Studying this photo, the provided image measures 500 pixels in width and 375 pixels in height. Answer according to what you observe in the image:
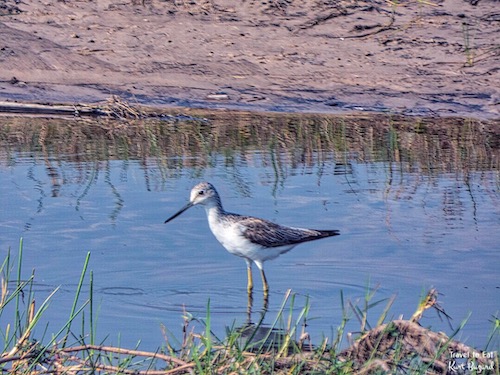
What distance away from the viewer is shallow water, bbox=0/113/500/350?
6.44 metres

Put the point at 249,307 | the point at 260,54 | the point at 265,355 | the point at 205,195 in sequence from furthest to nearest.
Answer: the point at 260,54 < the point at 205,195 < the point at 249,307 < the point at 265,355

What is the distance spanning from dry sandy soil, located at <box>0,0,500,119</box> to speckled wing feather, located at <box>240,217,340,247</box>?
5854mm

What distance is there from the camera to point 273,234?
6.96 m

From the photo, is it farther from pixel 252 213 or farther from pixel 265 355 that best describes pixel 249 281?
pixel 265 355

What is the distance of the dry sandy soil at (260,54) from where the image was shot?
13.2 meters

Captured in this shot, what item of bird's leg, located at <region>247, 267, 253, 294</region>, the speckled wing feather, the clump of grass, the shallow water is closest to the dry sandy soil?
the shallow water

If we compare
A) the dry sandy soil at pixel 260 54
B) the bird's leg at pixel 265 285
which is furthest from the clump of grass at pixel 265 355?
the dry sandy soil at pixel 260 54

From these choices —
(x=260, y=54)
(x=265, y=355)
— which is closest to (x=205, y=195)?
(x=265, y=355)

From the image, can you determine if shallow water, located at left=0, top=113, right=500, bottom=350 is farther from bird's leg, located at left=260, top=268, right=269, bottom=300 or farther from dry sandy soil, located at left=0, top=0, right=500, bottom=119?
dry sandy soil, located at left=0, top=0, right=500, bottom=119

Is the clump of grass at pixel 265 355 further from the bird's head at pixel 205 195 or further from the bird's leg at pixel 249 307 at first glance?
the bird's head at pixel 205 195

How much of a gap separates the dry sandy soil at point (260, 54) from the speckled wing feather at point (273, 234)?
5854 millimetres

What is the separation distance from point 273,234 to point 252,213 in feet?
4.58

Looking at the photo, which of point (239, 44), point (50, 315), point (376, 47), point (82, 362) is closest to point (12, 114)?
point (239, 44)

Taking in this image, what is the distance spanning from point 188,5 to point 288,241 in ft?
28.6
